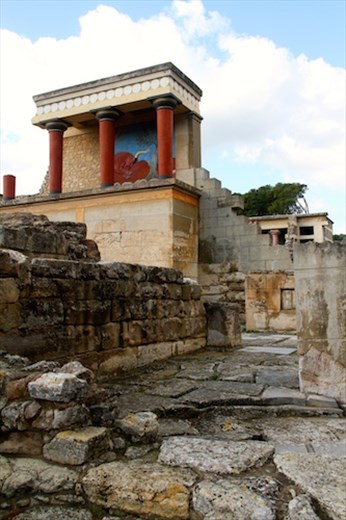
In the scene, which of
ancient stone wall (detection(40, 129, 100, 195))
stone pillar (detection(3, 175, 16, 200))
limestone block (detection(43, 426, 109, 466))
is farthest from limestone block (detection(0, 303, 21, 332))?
stone pillar (detection(3, 175, 16, 200))

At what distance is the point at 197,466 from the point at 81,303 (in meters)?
2.30

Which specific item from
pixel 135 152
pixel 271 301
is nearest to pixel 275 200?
pixel 135 152

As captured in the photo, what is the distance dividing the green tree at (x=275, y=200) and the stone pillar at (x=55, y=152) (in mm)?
21960

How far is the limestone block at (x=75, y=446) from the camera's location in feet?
7.28

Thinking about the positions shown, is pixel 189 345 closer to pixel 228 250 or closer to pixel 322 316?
pixel 322 316

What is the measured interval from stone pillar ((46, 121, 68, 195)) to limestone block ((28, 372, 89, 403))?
11321 millimetres

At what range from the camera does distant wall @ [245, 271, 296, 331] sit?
8672 millimetres

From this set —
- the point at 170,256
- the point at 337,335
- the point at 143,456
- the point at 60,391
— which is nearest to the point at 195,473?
the point at 143,456

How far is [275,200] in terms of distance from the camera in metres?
34.4

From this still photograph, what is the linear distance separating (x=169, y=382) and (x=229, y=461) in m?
1.94

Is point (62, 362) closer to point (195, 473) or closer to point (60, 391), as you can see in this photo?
point (60, 391)

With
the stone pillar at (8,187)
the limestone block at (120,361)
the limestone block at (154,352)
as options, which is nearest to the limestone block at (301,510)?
the limestone block at (120,361)

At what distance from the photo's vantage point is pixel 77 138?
14.7 m

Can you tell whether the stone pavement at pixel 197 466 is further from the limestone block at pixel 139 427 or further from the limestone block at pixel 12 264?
the limestone block at pixel 12 264
